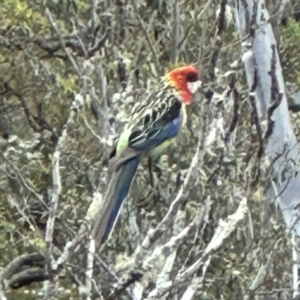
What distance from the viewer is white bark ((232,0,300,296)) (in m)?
4.94

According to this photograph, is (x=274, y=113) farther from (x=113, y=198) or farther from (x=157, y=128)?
(x=113, y=198)

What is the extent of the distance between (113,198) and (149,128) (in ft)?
2.47

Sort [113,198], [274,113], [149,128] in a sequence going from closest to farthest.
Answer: [113,198] → [149,128] → [274,113]

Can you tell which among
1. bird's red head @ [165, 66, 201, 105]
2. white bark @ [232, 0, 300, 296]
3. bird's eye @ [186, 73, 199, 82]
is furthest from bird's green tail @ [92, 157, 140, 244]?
white bark @ [232, 0, 300, 296]

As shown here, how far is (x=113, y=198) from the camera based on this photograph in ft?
12.2

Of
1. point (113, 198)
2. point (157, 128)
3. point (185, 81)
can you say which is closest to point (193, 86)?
point (185, 81)

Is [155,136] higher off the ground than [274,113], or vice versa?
[155,136]

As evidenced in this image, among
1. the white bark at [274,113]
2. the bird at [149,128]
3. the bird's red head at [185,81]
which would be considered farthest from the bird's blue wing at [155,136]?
the white bark at [274,113]

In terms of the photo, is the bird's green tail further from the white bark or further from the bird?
the white bark

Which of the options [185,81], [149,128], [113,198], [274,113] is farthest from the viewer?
[274,113]

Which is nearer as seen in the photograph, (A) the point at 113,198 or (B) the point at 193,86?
(A) the point at 113,198

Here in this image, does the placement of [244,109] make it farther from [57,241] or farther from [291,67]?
[291,67]

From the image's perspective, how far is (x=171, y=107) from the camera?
455 cm

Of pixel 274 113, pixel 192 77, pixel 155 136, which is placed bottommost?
pixel 274 113
